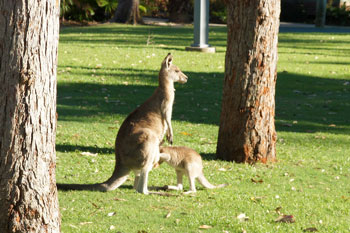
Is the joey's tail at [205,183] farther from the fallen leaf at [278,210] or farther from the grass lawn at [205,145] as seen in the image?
the fallen leaf at [278,210]

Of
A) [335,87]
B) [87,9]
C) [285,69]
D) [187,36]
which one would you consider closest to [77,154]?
[335,87]

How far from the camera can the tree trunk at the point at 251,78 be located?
7.92 meters

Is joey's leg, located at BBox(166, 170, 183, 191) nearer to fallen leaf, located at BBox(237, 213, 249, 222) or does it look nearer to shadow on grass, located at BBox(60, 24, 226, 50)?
fallen leaf, located at BBox(237, 213, 249, 222)

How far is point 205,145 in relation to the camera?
9289mm

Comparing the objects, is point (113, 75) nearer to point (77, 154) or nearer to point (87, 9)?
point (77, 154)

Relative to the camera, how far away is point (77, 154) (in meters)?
8.34

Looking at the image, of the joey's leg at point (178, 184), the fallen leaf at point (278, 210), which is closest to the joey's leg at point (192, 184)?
the joey's leg at point (178, 184)

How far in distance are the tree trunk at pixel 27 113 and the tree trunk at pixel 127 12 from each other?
26.1m

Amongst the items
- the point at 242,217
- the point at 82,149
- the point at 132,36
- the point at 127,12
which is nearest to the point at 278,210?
the point at 242,217

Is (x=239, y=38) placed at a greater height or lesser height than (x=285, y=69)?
greater

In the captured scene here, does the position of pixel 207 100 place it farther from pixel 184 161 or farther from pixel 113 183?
pixel 113 183

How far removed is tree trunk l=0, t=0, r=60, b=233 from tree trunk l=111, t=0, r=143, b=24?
2610 cm

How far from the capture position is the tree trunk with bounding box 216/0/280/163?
26.0ft

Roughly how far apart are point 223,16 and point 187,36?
1067cm
